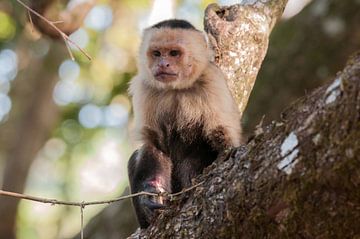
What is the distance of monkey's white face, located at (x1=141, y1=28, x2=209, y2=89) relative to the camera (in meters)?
3.90

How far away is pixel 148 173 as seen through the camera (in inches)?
144

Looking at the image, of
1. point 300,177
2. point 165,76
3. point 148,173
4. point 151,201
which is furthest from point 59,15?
point 300,177

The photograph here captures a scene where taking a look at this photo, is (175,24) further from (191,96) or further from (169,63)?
(191,96)

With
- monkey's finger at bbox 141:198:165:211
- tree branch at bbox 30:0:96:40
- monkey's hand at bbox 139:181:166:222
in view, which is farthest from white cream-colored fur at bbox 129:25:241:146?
tree branch at bbox 30:0:96:40

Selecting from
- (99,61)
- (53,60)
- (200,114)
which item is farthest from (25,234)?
(200,114)

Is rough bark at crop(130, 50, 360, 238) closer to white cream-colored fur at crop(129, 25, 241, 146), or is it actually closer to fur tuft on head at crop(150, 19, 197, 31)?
white cream-colored fur at crop(129, 25, 241, 146)

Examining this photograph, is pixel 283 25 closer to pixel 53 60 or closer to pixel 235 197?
pixel 53 60

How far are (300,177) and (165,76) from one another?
80.4 inches

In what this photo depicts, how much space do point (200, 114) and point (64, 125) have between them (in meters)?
6.55

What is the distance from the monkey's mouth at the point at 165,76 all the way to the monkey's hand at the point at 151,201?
0.66 metres

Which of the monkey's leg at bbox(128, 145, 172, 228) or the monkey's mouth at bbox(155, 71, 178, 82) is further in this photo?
the monkey's mouth at bbox(155, 71, 178, 82)

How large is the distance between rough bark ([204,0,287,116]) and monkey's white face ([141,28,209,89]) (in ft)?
0.54

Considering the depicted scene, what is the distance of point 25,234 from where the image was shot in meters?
12.9

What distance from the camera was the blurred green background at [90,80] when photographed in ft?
19.4
